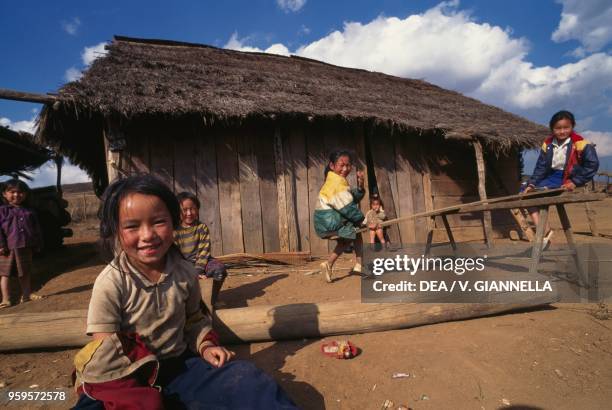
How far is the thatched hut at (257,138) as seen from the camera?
4.95 metres

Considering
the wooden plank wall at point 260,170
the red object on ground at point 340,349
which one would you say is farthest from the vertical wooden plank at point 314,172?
the red object on ground at point 340,349

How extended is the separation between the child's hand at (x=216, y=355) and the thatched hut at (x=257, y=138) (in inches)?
159

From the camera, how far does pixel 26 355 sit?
7.97 feet

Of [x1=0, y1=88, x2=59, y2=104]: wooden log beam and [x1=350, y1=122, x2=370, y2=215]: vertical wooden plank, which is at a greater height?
[x1=0, y1=88, x2=59, y2=104]: wooden log beam

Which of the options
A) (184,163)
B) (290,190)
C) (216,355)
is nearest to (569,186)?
(290,190)

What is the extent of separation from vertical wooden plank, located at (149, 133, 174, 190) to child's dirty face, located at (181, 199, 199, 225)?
7.35 ft

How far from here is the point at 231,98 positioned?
531 centimetres

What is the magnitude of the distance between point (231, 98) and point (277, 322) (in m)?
4.02

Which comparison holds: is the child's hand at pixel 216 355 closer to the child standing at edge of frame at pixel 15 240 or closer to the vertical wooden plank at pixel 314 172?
the child standing at edge of frame at pixel 15 240

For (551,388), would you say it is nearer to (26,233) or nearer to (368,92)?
(26,233)

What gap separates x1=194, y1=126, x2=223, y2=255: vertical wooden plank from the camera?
214 inches

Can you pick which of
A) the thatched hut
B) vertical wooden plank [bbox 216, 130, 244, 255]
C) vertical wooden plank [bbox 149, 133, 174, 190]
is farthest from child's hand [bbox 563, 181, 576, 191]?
vertical wooden plank [bbox 149, 133, 174, 190]
